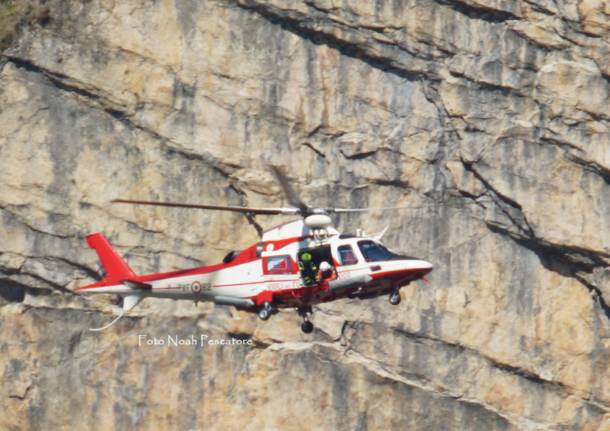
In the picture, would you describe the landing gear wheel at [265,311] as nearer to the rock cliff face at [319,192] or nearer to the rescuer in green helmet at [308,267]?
the rescuer in green helmet at [308,267]

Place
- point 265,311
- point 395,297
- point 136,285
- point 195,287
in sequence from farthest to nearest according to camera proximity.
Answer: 1. point 136,285
2. point 195,287
3. point 265,311
4. point 395,297

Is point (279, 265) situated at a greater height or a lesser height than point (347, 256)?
lesser

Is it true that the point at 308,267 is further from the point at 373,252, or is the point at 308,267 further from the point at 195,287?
the point at 195,287

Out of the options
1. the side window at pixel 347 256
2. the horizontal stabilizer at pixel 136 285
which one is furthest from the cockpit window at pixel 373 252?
the horizontal stabilizer at pixel 136 285

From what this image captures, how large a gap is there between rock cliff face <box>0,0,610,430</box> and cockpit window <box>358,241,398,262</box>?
977cm

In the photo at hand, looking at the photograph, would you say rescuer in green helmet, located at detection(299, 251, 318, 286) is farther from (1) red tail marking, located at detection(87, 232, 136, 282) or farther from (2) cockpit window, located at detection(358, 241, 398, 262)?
(1) red tail marking, located at detection(87, 232, 136, 282)

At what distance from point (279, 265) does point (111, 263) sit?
598cm

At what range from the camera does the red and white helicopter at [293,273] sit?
65.9 metres

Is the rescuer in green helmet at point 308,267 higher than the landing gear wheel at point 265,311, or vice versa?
the rescuer in green helmet at point 308,267

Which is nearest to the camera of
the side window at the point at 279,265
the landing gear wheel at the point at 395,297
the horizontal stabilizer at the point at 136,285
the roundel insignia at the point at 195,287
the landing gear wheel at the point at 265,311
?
the landing gear wheel at the point at 395,297

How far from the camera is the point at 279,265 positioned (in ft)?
220

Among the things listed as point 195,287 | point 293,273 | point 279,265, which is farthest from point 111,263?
point 293,273

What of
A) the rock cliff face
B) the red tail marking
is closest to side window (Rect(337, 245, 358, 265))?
the red tail marking

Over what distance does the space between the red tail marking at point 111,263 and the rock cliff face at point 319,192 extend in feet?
17.3
